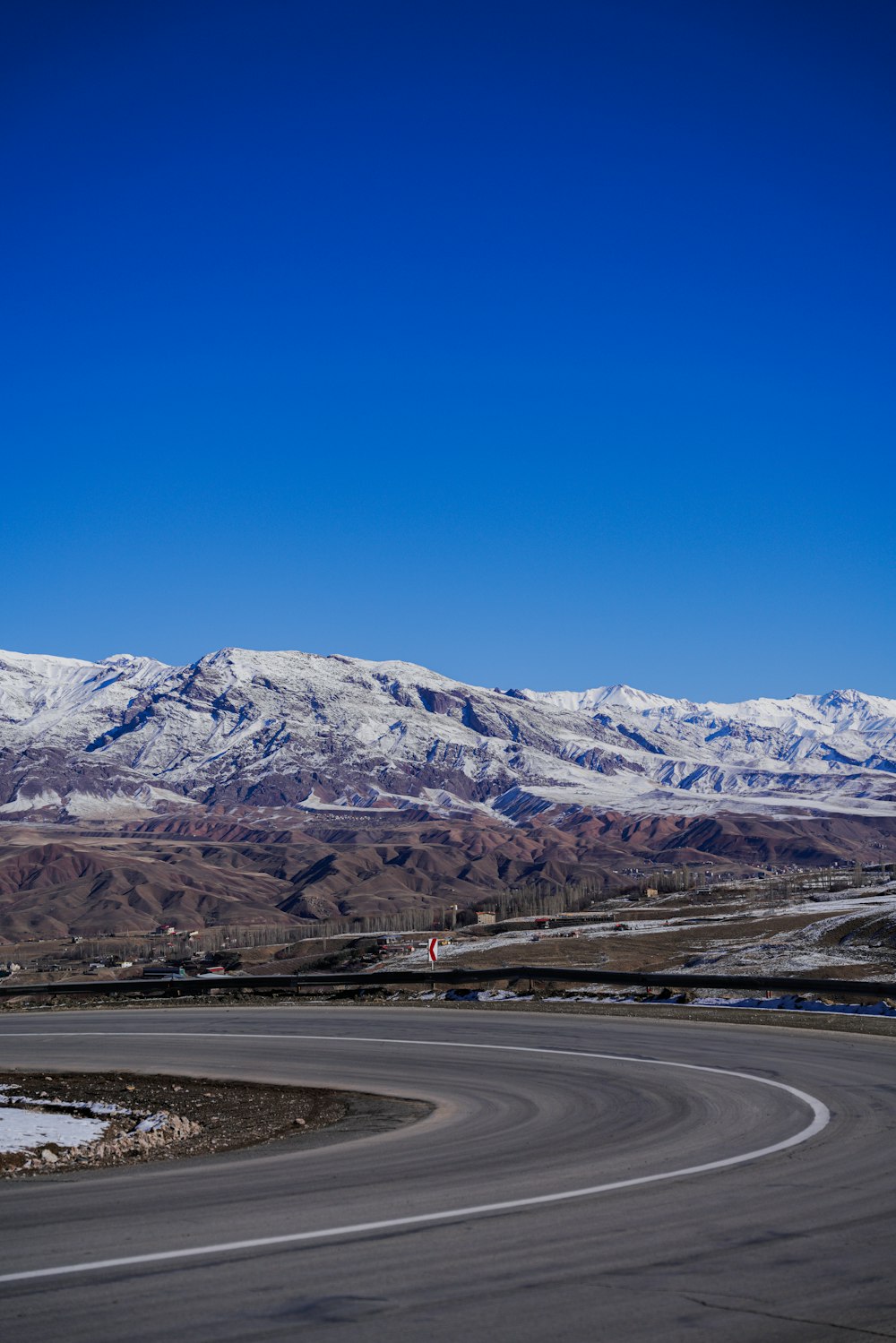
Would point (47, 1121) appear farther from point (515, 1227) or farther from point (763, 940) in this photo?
point (763, 940)

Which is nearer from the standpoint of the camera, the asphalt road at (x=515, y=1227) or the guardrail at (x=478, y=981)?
the asphalt road at (x=515, y=1227)

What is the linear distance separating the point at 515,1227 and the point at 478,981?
3602cm

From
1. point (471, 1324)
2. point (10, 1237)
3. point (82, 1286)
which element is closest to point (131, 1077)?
point (10, 1237)

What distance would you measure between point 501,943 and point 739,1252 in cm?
8016

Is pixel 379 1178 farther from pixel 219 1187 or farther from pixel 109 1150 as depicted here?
pixel 109 1150

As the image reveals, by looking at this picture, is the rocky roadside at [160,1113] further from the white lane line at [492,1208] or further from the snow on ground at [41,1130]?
the white lane line at [492,1208]

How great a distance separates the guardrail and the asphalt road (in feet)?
47.6

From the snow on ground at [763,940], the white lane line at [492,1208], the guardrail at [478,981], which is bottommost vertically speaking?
the snow on ground at [763,940]

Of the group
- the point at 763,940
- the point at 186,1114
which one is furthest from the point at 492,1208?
the point at 763,940

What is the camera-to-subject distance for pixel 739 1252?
8.89 m

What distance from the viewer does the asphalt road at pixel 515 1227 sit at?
7531 millimetres

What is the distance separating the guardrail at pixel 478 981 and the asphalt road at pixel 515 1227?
14509 mm

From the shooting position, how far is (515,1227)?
380 inches

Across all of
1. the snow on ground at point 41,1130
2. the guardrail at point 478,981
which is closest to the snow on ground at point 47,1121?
the snow on ground at point 41,1130
